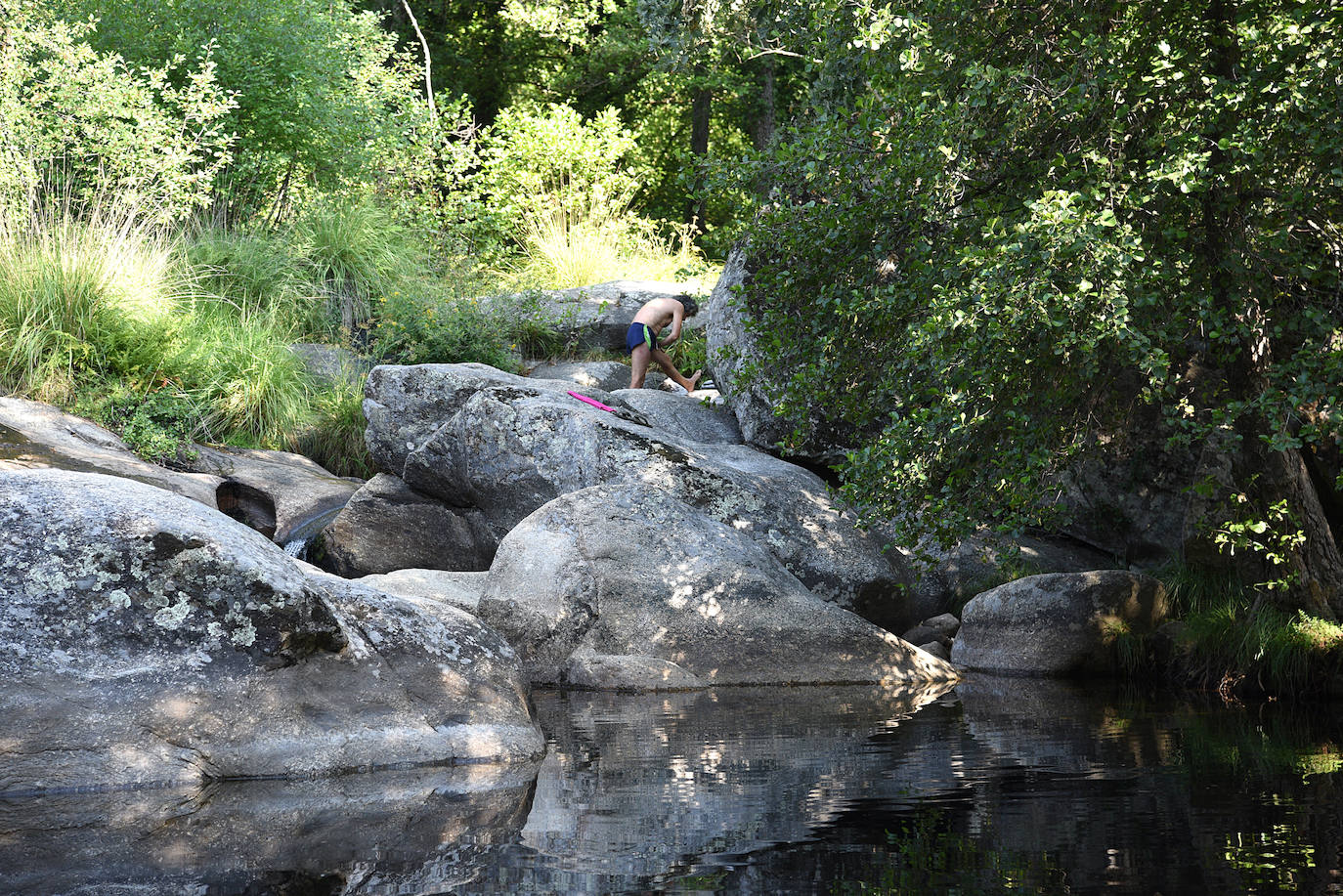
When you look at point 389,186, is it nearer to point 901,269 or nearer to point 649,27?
point 649,27

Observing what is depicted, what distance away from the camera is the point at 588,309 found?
1641 cm

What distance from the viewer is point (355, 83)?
19.7 meters

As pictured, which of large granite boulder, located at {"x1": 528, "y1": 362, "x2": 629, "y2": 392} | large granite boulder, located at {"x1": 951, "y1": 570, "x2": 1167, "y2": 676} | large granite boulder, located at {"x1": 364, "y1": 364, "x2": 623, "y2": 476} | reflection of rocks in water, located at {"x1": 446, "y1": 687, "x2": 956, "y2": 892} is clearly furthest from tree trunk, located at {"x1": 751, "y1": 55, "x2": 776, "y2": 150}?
reflection of rocks in water, located at {"x1": 446, "y1": 687, "x2": 956, "y2": 892}

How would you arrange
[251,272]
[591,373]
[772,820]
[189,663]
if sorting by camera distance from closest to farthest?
[772,820]
[189,663]
[251,272]
[591,373]

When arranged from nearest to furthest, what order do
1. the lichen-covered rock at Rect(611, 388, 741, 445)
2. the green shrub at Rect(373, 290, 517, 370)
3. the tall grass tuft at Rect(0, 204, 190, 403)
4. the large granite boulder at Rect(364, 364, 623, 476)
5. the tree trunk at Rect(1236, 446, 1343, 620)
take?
the tree trunk at Rect(1236, 446, 1343, 620) < the lichen-covered rock at Rect(611, 388, 741, 445) < the large granite boulder at Rect(364, 364, 623, 476) < the tall grass tuft at Rect(0, 204, 190, 403) < the green shrub at Rect(373, 290, 517, 370)

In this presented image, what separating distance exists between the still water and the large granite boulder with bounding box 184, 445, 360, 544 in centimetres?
594

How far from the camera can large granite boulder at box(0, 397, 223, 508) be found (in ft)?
33.0

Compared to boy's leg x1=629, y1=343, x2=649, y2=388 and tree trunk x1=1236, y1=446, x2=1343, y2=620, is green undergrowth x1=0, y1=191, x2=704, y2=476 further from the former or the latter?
tree trunk x1=1236, y1=446, x2=1343, y2=620

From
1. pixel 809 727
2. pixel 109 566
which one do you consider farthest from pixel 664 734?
pixel 109 566

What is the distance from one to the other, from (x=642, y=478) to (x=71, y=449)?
4.87 metres

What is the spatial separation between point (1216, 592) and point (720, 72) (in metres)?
16.6

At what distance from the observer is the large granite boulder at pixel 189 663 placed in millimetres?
4777

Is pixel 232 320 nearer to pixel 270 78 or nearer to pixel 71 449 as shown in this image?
pixel 71 449

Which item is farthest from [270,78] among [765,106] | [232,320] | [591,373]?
[765,106]
